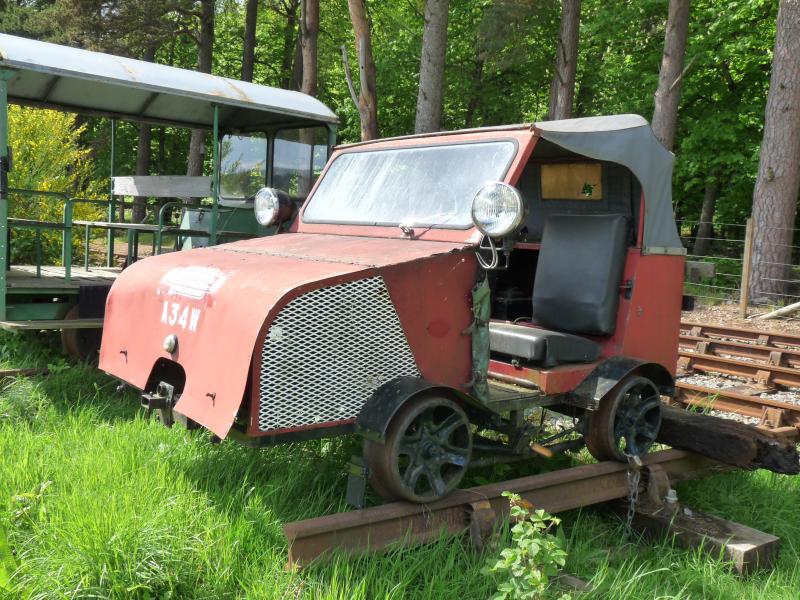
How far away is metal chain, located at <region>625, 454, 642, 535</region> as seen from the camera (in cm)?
432

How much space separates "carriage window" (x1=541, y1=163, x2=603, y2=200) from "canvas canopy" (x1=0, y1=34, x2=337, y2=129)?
133 inches

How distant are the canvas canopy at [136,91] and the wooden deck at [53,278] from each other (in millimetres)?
1667

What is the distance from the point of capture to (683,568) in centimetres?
382

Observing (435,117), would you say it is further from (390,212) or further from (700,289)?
(390,212)

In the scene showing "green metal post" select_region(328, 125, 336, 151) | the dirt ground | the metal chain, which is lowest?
the metal chain

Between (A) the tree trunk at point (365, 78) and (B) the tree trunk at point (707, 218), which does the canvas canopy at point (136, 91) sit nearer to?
(A) the tree trunk at point (365, 78)

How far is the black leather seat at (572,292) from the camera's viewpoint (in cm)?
430

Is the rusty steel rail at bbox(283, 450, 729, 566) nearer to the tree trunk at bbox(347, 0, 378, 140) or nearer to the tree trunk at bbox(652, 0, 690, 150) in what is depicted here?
the tree trunk at bbox(347, 0, 378, 140)

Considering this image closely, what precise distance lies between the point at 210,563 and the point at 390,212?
2271 millimetres

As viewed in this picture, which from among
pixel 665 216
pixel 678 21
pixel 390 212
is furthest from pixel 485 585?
pixel 678 21

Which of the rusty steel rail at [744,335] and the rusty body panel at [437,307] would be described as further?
the rusty steel rail at [744,335]

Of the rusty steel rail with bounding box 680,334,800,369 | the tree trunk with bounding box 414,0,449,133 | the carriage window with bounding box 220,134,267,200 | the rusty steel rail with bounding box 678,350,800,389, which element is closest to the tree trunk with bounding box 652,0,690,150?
the tree trunk with bounding box 414,0,449,133

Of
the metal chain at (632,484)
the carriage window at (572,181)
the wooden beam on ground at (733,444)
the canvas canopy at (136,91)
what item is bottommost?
the metal chain at (632,484)

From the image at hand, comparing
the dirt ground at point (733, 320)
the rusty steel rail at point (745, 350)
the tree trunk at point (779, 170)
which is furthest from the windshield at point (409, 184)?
the tree trunk at point (779, 170)
